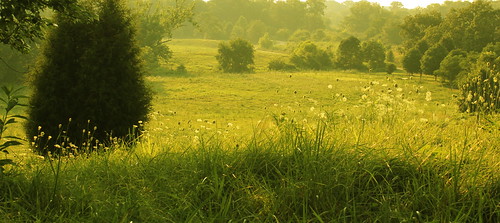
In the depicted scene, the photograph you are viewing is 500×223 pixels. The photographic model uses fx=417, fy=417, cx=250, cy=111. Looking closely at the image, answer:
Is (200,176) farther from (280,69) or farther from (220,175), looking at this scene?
(280,69)

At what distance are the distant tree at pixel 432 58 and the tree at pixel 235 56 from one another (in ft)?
66.2

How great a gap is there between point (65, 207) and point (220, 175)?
1.62 metres

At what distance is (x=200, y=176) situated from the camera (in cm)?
467

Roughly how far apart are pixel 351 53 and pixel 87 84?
48.3 m

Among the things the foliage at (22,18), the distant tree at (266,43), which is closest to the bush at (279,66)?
the distant tree at (266,43)

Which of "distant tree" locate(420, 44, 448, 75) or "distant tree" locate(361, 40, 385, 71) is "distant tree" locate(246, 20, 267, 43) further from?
"distant tree" locate(420, 44, 448, 75)

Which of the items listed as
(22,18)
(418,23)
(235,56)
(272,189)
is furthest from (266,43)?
(272,189)

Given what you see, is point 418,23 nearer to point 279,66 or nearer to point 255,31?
point 279,66

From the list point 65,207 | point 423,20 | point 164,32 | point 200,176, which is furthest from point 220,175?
point 423,20

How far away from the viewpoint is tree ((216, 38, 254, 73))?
2044 inches

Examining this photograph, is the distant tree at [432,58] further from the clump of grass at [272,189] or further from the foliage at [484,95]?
the clump of grass at [272,189]

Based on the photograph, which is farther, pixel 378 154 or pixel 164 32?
pixel 164 32

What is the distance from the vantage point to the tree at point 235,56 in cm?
5191

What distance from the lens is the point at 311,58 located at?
56156mm
